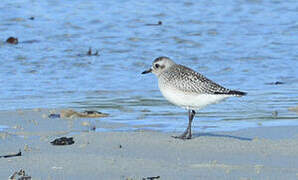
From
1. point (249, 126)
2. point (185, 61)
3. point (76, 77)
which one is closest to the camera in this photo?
point (249, 126)

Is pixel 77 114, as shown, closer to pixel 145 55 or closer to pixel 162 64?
pixel 162 64

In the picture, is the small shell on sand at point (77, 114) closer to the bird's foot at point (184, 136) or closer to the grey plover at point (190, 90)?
the grey plover at point (190, 90)

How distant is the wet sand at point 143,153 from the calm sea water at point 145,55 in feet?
2.44

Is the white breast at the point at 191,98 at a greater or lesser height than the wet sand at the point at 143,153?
greater

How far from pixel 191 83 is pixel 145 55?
242 inches

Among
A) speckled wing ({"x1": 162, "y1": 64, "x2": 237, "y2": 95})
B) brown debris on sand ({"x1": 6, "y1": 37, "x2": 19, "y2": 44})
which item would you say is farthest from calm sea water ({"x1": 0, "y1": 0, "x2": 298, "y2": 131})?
speckled wing ({"x1": 162, "y1": 64, "x2": 237, "y2": 95})

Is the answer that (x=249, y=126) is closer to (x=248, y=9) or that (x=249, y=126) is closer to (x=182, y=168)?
(x=182, y=168)

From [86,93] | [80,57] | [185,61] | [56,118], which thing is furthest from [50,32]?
[56,118]

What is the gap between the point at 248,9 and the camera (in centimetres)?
1919

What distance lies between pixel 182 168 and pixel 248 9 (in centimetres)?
1299

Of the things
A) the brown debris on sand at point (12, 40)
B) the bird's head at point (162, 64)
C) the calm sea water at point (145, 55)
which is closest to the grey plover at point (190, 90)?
the bird's head at point (162, 64)

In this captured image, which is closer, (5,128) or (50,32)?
(5,128)

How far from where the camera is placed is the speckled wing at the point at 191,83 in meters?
8.20

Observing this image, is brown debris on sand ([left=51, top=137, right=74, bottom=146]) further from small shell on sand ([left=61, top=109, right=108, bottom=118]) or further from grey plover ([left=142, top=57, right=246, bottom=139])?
small shell on sand ([left=61, top=109, right=108, bottom=118])
